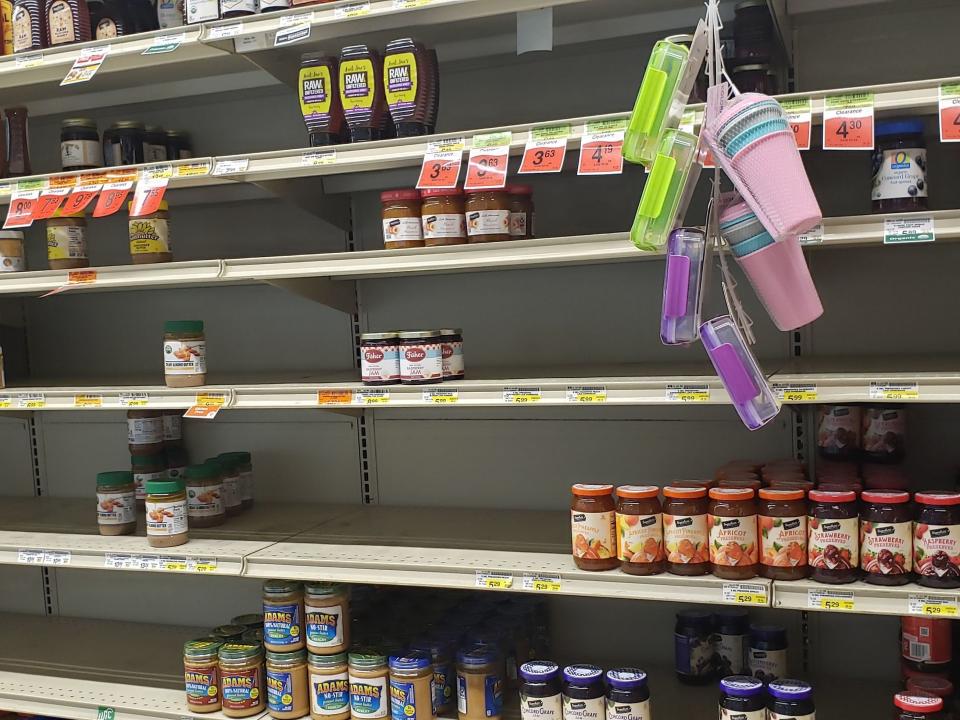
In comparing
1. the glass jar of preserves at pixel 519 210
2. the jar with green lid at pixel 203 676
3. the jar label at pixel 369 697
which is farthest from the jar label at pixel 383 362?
the jar with green lid at pixel 203 676

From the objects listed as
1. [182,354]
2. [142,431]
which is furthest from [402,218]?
[142,431]

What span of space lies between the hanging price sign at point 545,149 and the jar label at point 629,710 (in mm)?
1094

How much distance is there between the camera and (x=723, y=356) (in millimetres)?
1537

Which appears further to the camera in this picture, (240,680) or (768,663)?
(240,680)

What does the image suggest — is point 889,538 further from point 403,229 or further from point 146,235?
point 146,235

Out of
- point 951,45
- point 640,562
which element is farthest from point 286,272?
point 951,45

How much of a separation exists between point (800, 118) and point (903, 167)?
0.25 meters

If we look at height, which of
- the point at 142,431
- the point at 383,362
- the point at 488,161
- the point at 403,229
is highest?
the point at 488,161

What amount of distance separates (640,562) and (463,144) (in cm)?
95

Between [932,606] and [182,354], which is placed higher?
[182,354]

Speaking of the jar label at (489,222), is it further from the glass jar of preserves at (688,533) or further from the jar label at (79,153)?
the jar label at (79,153)

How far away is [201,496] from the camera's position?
2.51 m

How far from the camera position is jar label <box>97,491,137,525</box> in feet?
8.04

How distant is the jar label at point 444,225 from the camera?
79.7 inches
